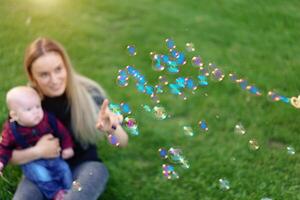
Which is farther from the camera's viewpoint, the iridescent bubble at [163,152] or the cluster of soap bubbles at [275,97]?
the cluster of soap bubbles at [275,97]

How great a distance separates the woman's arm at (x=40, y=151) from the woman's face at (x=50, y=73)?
312 mm

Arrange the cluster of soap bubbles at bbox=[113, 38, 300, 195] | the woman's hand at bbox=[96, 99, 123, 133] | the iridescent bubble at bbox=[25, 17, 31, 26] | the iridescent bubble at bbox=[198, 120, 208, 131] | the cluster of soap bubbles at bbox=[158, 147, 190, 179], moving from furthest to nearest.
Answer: the iridescent bubble at bbox=[25, 17, 31, 26] < the iridescent bubble at bbox=[198, 120, 208, 131] < the cluster of soap bubbles at bbox=[158, 147, 190, 179] < the cluster of soap bubbles at bbox=[113, 38, 300, 195] < the woman's hand at bbox=[96, 99, 123, 133]

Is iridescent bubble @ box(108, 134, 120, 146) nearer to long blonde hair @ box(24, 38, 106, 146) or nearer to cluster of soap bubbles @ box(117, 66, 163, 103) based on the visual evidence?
long blonde hair @ box(24, 38, 106, 146)

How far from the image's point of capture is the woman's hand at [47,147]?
11.5ft

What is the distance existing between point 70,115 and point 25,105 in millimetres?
449

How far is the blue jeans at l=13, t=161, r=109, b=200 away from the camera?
11.5ft

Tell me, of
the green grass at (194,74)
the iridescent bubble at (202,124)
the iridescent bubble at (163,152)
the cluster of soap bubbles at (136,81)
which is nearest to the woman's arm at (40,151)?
the green grass at (194,74)

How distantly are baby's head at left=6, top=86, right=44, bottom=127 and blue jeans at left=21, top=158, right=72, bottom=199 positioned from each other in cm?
31

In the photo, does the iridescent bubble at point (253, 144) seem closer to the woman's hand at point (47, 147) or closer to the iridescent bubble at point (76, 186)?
the iridescent bubble at point (76, 186)

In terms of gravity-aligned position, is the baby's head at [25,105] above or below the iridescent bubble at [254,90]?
above

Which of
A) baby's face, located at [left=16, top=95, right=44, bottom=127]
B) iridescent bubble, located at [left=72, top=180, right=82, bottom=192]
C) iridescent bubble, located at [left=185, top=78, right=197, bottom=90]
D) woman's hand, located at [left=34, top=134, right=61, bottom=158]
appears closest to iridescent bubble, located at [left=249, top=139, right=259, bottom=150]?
iridescent bubble, located at [left=185, top=78, right=197, bottom=90]

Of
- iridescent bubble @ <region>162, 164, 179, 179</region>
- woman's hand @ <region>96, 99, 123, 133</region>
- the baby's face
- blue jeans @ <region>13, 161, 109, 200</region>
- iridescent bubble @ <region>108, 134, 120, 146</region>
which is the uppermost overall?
the baby's face

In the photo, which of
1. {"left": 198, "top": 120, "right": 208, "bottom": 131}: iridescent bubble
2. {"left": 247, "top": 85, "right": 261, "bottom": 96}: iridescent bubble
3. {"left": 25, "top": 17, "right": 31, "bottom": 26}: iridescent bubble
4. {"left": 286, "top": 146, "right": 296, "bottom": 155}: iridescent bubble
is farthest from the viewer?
{"left": 25, "top": 17, "right": 31, "bottom": 26}: iridescent bubble

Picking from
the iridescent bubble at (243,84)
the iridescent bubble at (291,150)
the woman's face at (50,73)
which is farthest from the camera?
the iridescent bubble at (243,84)
